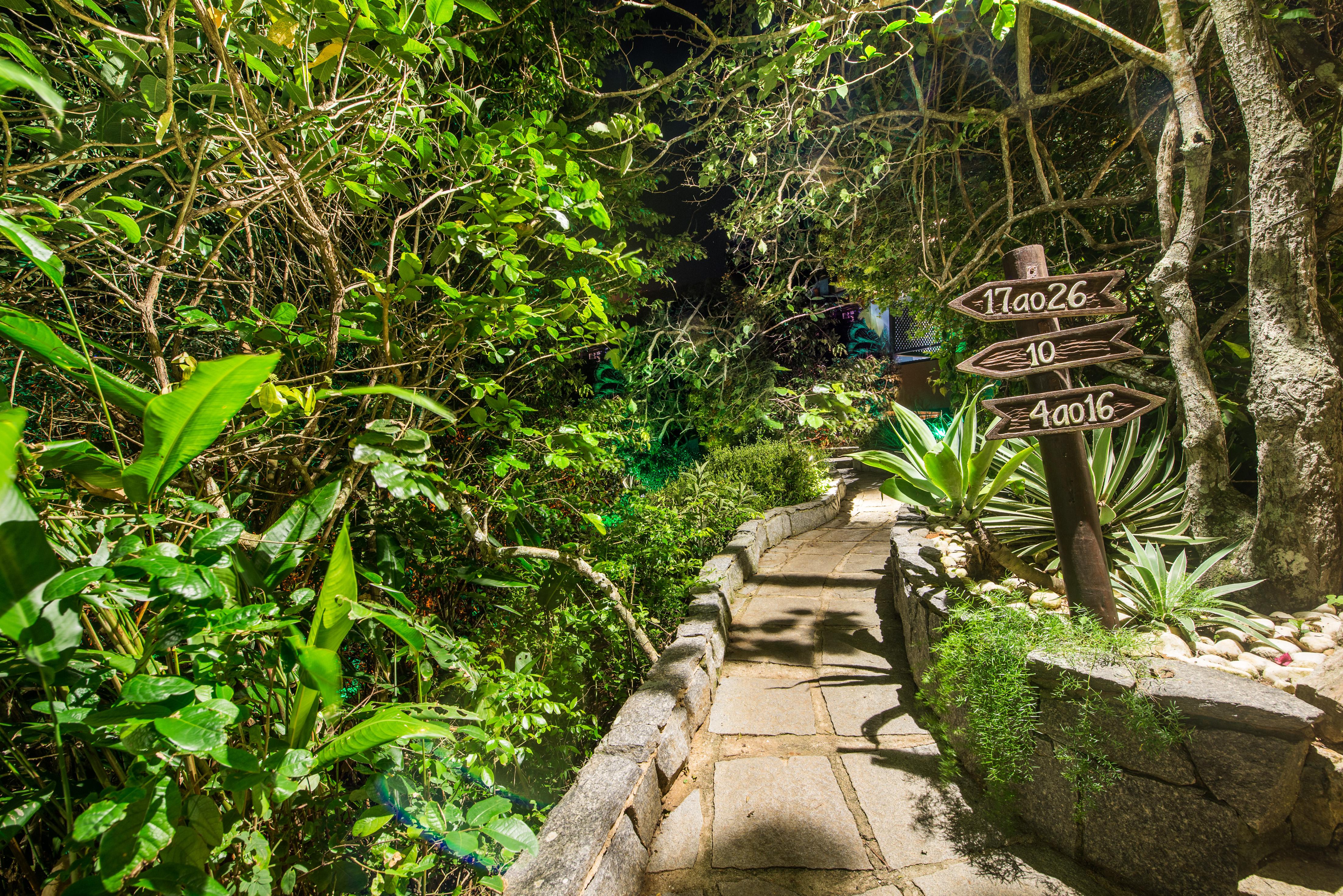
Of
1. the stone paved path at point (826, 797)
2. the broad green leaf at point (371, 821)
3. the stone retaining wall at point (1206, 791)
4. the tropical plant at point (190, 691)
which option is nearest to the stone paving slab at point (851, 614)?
the stone paved path at point (826, 797)

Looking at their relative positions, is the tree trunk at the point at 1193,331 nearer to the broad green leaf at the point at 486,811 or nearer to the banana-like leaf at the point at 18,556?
the broad green leaf at the point at 486,811

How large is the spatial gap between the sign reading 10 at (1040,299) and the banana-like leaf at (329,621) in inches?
84.9

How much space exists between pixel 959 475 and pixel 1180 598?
2.95 ft

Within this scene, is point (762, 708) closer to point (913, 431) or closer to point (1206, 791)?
point (1206, 791)

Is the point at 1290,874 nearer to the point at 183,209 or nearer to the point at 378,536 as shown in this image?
the point at 378,536

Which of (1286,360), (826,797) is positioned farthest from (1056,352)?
(826,797)

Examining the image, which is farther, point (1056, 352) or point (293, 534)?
point (1056, 352)

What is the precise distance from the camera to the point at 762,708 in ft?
7.89

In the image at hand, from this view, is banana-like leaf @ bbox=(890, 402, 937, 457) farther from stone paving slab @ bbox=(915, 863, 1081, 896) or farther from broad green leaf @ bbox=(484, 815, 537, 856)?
broad green leaf @ bbox=(484, 815, 537, 856)

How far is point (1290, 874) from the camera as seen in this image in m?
1.40

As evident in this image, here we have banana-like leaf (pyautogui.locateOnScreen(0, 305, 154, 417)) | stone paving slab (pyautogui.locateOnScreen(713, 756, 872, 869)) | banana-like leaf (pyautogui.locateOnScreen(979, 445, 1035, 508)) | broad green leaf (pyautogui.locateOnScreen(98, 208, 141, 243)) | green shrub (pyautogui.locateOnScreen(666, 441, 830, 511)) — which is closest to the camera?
banana-like leaf (pyautogui.locateOnScreen(0, 305, 154, 417))

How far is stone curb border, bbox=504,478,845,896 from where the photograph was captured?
1295 millimetres

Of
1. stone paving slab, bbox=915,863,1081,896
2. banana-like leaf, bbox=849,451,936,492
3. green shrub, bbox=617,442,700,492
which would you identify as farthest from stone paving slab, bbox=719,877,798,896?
green shrub, bbox=617,442,700,492

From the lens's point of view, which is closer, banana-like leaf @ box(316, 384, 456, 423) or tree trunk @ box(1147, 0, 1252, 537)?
banana-like leaf @ box(316, 384, 456, 423)
